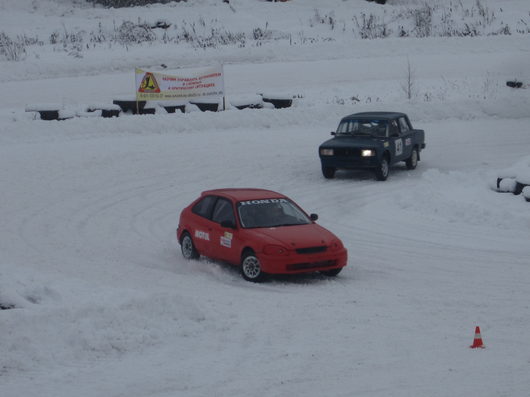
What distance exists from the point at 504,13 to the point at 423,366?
130ft

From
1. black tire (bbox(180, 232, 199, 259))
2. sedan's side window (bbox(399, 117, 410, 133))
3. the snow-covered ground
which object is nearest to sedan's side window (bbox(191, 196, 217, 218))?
black tire (bbox(180, 232, 199, 259))

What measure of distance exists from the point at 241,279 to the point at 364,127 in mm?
Result: 10481

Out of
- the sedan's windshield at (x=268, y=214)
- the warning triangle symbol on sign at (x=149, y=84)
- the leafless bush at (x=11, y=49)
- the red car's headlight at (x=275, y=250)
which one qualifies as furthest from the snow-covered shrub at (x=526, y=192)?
the leafless bush at (x=11, y=49)

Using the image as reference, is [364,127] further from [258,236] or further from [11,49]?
[11,49]

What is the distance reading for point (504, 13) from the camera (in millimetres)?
46656

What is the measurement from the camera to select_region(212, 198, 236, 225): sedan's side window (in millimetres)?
15305

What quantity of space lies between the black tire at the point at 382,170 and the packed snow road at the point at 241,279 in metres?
0.19

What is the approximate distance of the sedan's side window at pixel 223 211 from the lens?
15305 mm

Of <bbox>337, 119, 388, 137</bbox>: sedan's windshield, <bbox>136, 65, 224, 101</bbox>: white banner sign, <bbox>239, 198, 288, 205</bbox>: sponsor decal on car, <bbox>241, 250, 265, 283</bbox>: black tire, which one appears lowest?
<bbox>241, 250, 265, 283</bbox>: black tire

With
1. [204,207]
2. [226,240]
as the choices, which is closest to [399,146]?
[204,207]

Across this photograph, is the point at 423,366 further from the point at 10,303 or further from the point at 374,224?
the point at 374,224

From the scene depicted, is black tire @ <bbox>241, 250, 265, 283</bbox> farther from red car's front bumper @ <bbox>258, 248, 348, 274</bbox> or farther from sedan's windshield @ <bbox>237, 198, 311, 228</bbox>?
sedan's windshield @ <bbox>237, 198, 311, 228</bbox>

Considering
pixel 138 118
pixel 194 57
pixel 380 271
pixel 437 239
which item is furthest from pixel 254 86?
pixel 380 271

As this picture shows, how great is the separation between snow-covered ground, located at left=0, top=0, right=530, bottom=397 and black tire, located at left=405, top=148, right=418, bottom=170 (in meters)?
0.27
